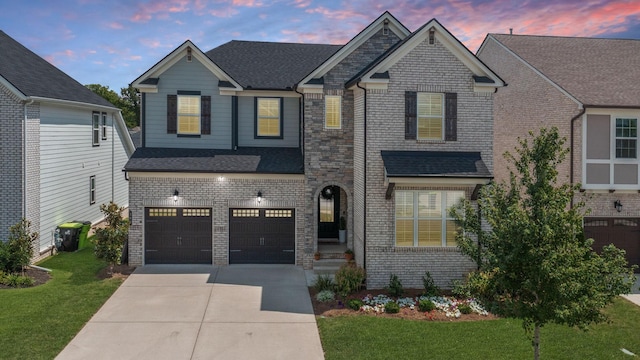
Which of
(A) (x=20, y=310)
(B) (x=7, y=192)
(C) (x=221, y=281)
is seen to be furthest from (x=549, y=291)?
(B) (x=7, y=192)

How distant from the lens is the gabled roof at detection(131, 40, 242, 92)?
1989 cm

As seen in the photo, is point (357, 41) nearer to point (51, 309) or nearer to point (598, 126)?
point (598, 126)

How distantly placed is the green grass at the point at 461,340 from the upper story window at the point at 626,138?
734cm

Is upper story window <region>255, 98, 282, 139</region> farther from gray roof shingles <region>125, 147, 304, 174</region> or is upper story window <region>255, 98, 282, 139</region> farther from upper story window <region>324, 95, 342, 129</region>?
upper story window <region>324, 95, 342, 129</region>

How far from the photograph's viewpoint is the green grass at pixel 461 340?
11.6m

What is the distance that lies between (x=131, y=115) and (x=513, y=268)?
240ft

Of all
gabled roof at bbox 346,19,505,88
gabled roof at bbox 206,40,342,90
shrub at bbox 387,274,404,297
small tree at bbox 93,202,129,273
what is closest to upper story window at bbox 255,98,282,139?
gabled roof at bbox 206,40,342,90

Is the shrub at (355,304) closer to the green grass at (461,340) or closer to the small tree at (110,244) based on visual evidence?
the green grass at (461,340)

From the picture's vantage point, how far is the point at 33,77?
Result: 71.7 feet

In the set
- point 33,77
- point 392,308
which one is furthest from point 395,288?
point 33,77

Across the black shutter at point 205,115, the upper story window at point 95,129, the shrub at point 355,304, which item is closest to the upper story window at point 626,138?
the shrub at point 355,304

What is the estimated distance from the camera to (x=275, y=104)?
21125mm

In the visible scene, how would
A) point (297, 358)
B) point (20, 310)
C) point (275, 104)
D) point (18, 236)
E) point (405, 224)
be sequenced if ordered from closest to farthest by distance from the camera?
point (297, 358)
point (20, 310)
point (405, 224)
point (18, 236)
point (275, 104)

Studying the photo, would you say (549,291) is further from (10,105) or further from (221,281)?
(10,105)
